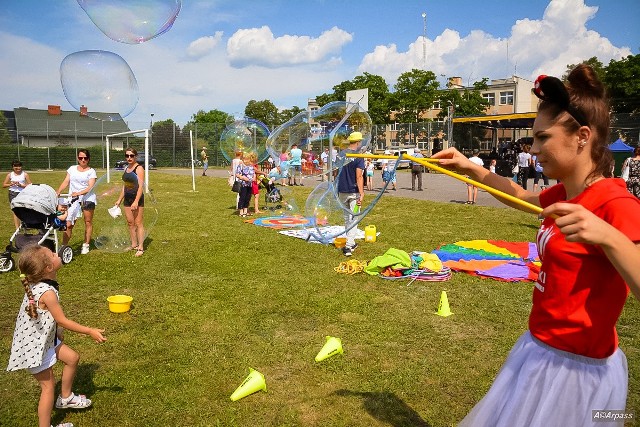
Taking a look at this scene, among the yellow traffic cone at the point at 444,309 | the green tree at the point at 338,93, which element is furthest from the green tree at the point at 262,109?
the yellow traffic cone at the point at 444,309

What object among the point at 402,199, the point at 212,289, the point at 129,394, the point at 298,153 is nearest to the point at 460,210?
the point at 402,199

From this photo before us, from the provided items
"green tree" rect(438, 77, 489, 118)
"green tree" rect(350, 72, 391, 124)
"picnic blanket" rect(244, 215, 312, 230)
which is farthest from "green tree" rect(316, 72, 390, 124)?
"picnic blanket" rect(244, 215, 312, 230)

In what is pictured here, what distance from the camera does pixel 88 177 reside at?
916 cm

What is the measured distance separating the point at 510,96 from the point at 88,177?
241ft

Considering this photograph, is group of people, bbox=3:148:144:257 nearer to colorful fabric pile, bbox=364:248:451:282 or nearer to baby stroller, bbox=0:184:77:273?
baby stroller, bbox=0:184:77:273

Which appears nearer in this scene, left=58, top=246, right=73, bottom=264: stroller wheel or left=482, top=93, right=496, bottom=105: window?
left=58, top=246, right=73, bottom=264: stroller wheel

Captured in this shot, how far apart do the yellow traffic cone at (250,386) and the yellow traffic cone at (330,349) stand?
0.72 m

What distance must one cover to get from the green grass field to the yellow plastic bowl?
0.08 meters

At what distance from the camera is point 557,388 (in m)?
2.00

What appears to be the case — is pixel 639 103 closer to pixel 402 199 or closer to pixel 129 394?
pixel 402 199

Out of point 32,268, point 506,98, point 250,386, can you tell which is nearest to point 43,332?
point 32,268

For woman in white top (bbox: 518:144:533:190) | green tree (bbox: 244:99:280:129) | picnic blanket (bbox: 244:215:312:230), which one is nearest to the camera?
picnic blanket (bbox: 244:215:312:230)

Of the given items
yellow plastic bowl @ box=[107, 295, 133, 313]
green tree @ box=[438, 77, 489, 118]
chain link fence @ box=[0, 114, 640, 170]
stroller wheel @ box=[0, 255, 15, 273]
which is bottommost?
yellow plastic bowl @ box=[107, 295, 133, 313]

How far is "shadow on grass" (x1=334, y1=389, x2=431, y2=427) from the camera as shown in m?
3.76
